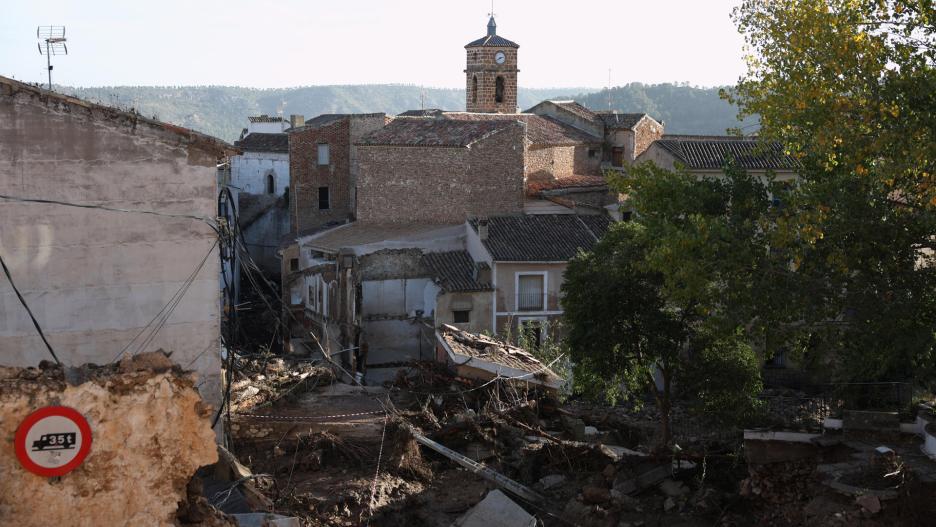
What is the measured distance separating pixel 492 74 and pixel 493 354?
29.9 meters

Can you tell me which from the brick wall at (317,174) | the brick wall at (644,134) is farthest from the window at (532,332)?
the brick wall at (644,134)

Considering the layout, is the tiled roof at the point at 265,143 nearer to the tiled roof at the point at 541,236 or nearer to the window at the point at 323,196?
the window at the point at 323,196

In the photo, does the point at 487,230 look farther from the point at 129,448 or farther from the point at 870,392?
the point at 129,448

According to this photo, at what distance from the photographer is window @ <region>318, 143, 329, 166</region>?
41.9 meters

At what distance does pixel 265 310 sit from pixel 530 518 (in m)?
24.2

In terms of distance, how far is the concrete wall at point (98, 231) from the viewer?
16.5 m

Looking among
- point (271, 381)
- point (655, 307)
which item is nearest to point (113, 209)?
point (271, 381)

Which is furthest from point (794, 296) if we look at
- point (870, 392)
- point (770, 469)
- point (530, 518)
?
point (870, 392)

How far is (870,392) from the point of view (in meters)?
23.5

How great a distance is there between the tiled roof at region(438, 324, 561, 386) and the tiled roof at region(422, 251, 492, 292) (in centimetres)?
558

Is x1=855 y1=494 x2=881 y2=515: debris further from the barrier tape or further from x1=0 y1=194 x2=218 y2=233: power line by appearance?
x1=0 y1=194 x2=218 y2=233: power line

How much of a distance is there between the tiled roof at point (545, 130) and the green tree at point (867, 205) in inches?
976

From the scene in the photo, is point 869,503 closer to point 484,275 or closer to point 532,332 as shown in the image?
point 532,332

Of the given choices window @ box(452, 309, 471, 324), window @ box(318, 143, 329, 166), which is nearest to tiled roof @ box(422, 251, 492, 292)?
window @ box(452, 309, 471, 324)
